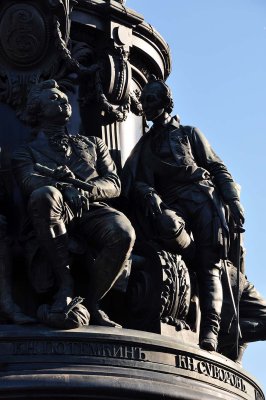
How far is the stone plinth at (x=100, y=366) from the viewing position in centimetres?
1781

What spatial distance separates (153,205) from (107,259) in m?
1.25

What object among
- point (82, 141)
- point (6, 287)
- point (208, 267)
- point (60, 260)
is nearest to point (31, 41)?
point (82, 141)

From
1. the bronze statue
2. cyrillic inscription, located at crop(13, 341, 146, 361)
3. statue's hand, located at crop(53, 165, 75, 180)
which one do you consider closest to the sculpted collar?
statue's hand, located at crop(53, 165, 75, 180)

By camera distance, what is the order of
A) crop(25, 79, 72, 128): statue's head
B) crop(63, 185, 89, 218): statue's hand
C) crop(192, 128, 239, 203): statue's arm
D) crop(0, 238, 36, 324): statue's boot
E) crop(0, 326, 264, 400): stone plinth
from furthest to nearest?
crop(192, 128, 239, 203): statue's arm, crop(25, 79, 72, 128): statue's head, crop(63, 185, 89, 218): statue's hand, crop(0, 238, 36, 324): statue's boot, crop(0, 326, 264, 400): stone plinth

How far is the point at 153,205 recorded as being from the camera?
65.1 ft

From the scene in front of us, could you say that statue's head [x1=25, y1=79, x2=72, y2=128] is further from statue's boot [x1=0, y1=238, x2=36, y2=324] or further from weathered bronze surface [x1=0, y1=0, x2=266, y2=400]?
statue's boot [x1=0, y1=238, x2=36, y2=324]

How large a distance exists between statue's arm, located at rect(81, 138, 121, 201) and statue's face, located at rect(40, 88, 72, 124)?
0.56 meters

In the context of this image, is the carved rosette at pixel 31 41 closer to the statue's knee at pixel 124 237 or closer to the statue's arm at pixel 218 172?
the statue's arm at pixel 218 172

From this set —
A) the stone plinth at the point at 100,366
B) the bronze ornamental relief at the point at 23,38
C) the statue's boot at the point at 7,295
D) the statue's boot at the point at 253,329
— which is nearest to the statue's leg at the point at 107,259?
the stone plinth at the point at 100,366

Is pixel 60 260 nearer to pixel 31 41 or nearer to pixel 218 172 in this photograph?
pixel 218 172

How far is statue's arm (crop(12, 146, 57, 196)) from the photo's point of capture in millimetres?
19250

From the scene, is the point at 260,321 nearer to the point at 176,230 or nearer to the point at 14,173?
the point at 176,230

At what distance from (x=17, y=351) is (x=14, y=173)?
8.70 ft

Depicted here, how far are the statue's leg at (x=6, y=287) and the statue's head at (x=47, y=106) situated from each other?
1.69 metres
